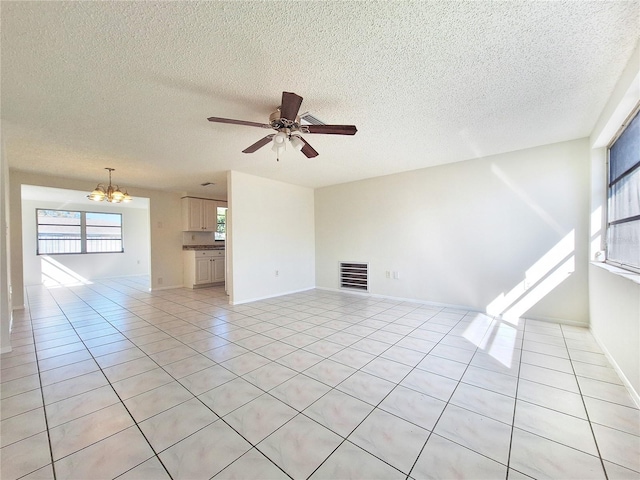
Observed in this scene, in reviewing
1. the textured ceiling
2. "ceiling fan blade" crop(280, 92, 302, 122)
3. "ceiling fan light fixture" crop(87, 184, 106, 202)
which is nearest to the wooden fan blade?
"ceiling fan blade" crop(280, 92, 302, 122)

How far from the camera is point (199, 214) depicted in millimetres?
6770

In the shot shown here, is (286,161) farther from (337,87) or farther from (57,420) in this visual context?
(57,420)

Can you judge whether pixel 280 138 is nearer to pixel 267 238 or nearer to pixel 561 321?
pixel 267 238

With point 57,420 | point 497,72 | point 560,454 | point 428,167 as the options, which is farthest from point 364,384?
point 428,167

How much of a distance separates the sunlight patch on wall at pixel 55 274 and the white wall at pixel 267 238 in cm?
564

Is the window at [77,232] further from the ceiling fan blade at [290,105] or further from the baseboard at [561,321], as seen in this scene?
the baseboard at [561,321]

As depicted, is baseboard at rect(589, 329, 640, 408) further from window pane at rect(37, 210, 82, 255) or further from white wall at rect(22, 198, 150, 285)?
window pane at rect(37, 210, 82, 255)

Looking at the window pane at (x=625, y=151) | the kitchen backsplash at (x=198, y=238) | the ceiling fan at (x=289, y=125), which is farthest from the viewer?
the kitchen backsplash at (x=198, y=238)

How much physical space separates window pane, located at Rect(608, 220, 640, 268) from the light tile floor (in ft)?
3.11

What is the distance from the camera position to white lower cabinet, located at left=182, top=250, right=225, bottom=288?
6.43 metres

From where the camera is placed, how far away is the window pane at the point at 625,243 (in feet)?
7.09

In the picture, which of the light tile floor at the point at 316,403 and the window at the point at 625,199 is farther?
the window at the point at 625,199

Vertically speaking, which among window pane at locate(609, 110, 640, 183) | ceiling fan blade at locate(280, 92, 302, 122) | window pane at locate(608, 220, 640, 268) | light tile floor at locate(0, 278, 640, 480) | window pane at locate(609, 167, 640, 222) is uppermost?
ceiling fan blade at locate(280, 92, 302, 122)

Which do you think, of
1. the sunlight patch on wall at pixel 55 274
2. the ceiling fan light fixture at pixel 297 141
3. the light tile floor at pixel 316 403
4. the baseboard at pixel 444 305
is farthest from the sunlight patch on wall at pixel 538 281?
the sunlight patch on wall at pixel 55 274
